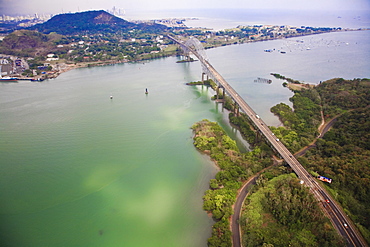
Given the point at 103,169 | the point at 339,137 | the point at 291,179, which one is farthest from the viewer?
the point at 339,137

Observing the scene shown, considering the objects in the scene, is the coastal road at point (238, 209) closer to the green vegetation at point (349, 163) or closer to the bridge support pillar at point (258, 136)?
the green vegetation at point (349, 163)

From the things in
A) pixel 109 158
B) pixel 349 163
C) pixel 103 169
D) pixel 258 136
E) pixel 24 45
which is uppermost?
pixel 24 45

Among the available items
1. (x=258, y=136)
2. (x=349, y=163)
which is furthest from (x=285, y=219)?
(x=258, y=136)

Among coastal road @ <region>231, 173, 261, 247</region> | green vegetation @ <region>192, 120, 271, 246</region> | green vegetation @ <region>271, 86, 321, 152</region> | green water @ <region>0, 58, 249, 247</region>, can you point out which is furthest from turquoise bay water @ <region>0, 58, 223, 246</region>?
green vegetation @ <region>271, 86, 321, 152</region>

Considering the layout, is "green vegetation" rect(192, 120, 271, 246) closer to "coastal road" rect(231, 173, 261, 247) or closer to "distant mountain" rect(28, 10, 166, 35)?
"coastal road" rect(231, 173, 261, 247)

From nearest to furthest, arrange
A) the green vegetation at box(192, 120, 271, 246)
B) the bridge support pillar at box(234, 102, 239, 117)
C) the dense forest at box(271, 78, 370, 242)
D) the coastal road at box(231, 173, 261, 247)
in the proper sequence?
1. the coastal road at box(231, 173, 261, 247)
2. the green vegetation at box(192, 120, 271, 246)
3. the dense forest at box(271, 78, 370, 242)
4. the bridge support pillar at box(234, 102, 239, 117)

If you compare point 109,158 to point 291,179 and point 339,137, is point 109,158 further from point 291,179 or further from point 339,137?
point 339,137
